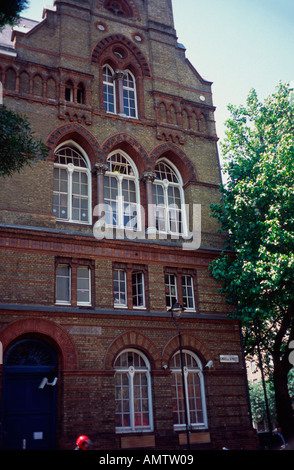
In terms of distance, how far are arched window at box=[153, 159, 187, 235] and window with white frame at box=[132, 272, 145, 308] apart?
2586 millimetres

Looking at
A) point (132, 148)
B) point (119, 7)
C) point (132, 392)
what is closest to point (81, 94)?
point (132, 148)

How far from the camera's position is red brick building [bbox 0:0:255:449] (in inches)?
689

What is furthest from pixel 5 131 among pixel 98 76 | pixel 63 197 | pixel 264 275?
pixel 264 275

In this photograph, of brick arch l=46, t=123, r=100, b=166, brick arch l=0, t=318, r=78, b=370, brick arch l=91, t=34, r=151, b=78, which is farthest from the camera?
brick arch l=91, t=34, r=151, b=78

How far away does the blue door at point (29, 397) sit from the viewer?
16562 mm

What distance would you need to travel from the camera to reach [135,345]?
19.2m

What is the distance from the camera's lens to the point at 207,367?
20156 millimetres

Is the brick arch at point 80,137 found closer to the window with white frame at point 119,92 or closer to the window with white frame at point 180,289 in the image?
the window with white frame at point 119,92

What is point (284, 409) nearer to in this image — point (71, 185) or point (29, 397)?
point (29, 397)

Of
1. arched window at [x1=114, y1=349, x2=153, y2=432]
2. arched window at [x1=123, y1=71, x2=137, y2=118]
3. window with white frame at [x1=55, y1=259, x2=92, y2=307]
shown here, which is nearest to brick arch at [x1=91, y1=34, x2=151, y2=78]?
arched window at [x1=123, y1=71, x2=137, y2=118]

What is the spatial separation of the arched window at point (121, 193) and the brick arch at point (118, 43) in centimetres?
472

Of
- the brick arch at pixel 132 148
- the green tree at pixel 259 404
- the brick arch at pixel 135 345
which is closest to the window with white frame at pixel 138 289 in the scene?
the brick arch at pixel 135 345

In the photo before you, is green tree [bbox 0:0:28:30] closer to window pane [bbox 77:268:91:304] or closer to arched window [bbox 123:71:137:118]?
window pane [bbox 77:268:91:304]

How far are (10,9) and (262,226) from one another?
12.4 meters
